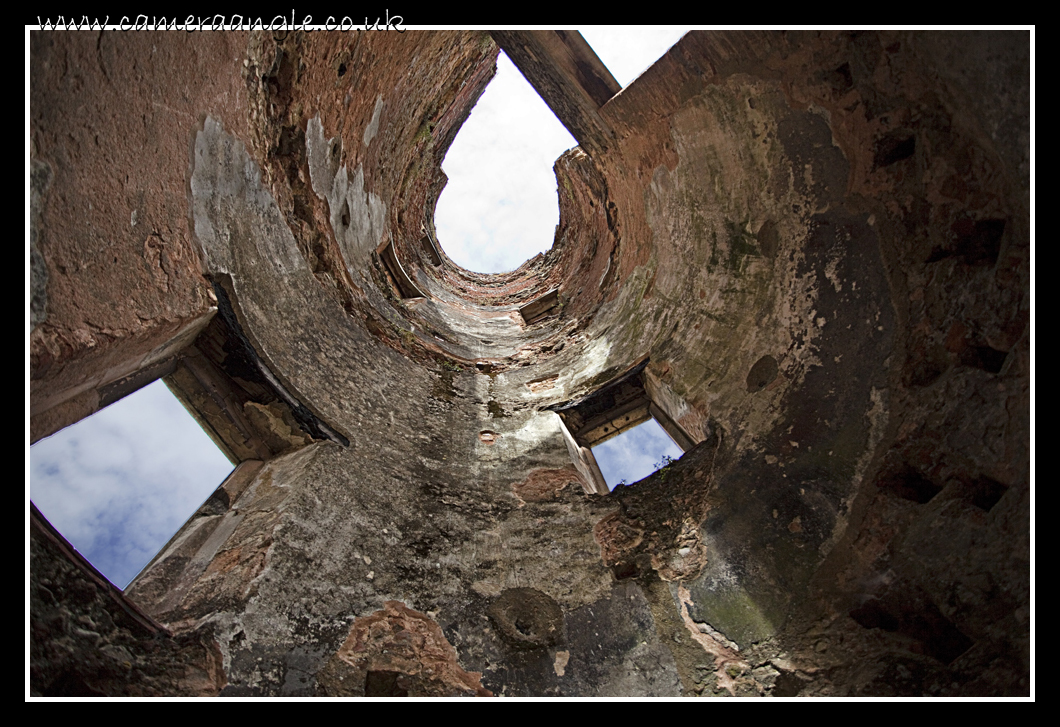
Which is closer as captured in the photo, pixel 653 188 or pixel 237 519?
pixel 237 519

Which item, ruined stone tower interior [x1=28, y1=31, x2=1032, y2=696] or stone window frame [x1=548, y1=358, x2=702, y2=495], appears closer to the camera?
ruined stone tower interior [x1=28, y1=31, x2=1032, y2=696]

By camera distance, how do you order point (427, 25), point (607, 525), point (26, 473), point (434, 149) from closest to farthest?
point (26, 473) → point (427, 25) → point (607, 525) → point (434, 149)

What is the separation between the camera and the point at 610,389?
5547 millimetres

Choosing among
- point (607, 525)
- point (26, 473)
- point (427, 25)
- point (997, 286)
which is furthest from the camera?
point (607, 525)

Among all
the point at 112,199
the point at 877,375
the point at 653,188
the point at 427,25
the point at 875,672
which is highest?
the point at 112,199

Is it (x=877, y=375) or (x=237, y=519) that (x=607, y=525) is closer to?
(x=877, y=375)

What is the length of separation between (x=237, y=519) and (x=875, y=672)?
4.09 metres

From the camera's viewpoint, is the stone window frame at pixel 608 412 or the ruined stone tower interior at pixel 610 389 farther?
the stone window frame at pixel 608 412

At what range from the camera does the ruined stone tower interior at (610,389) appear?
2783mm

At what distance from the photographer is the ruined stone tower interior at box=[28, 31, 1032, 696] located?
2.78 meters

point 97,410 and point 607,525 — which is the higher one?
point 97,410

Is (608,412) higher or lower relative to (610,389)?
lower

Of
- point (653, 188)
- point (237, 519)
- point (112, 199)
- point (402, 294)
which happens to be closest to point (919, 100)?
point (653, 188)

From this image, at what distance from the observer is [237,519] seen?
12.1 ft
